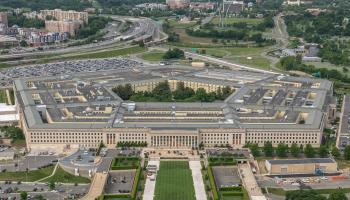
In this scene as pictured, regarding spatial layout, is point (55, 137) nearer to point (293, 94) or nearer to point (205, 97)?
point (205, 97)

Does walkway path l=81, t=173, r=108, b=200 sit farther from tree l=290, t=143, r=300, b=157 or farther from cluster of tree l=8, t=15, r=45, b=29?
cluster of tree l=8, t=15, r=45, b=29

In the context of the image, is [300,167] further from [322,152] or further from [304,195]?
[304,195]

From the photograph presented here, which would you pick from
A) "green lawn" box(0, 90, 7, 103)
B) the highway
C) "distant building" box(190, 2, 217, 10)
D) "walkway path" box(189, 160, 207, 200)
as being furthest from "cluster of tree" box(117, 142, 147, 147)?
"distant building" box(190, 2, 217, 10)

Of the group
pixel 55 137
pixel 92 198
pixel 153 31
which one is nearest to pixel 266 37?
pixel 153 31

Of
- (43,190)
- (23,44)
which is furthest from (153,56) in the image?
(43,190)

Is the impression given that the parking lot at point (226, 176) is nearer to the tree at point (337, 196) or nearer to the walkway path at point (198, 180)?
the walkway path at point (198, 180)
